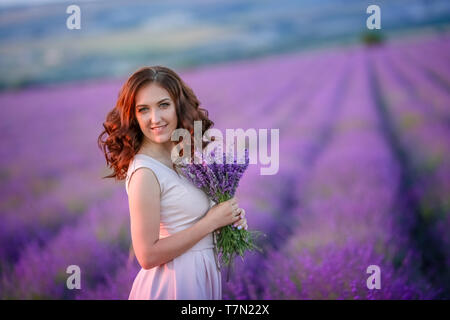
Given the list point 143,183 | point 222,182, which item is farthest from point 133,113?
point 222,182

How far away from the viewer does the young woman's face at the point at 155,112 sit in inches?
56.8

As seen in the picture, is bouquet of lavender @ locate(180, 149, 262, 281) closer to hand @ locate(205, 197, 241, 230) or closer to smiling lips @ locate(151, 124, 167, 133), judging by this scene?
hand @ locate(205, 197, 241, 230)

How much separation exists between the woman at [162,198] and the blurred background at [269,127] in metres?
0.65

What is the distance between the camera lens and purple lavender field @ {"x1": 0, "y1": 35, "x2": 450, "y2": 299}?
225cm

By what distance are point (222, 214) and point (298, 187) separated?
7.11 ft

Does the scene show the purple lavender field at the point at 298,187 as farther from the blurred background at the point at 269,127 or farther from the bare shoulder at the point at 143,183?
the bare shoulder at the point at 143,183

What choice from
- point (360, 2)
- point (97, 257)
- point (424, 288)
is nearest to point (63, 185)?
point (97, 257)

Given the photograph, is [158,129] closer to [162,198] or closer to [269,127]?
[162,198]

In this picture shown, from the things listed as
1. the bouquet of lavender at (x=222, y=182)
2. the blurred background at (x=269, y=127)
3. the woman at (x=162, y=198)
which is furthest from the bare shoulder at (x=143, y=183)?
the blurred background at (x=269, y=127)

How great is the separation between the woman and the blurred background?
65cm

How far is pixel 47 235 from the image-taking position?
116 inches

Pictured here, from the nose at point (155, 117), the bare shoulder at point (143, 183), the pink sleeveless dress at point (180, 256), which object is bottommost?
the pink sleeveless dress at point (180, 256)

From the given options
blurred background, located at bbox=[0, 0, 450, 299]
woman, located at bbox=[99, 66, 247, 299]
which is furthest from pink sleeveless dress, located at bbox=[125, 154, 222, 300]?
blurred background, located at bbox=[0, 0, 450, 299]

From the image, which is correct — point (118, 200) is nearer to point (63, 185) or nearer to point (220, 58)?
point (63, 185)
